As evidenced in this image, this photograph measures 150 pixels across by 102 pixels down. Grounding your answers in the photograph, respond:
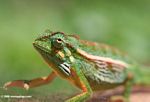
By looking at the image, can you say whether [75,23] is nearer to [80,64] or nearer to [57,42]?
[80,64]

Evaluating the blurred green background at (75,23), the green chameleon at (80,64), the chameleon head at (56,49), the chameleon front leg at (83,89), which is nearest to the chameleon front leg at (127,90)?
the green chameleon at (80,64)

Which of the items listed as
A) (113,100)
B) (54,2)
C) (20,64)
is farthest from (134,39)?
(113,100)

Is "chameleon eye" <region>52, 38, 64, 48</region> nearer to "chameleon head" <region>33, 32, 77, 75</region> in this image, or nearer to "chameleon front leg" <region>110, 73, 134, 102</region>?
"chameleon head" <region>33, 32, 77, 75</region>

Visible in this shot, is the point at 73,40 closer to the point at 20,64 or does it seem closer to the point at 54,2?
the point at 20,64

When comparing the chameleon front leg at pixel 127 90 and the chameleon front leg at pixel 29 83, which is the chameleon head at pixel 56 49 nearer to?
the chameleon front leg at pixel 29 83

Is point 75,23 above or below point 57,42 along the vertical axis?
above

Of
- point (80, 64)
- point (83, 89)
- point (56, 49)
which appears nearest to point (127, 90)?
point (80, 64)
